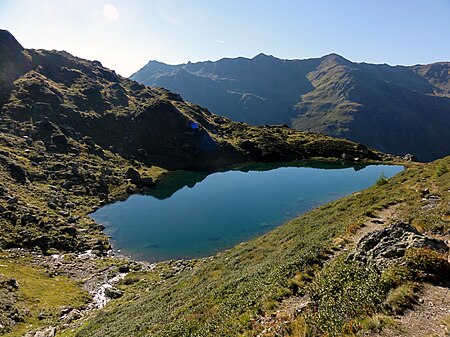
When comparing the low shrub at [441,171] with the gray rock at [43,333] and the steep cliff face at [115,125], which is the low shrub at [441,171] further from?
the steep cliff face at [115,125]

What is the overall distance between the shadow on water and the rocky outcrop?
295 feet

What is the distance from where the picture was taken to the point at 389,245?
1483cm

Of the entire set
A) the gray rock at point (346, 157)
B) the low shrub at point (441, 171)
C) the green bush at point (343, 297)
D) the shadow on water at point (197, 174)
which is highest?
the low shrub at point (441, 171)

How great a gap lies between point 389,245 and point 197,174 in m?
123

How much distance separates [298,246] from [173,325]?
38.1 ft

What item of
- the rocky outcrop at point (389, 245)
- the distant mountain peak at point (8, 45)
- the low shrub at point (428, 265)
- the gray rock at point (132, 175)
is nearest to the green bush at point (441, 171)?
the rocky outcrop at point (389, 245)

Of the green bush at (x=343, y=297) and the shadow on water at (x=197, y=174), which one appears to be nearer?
the green bush at (x=343, y=297)

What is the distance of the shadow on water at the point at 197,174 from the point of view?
109 m

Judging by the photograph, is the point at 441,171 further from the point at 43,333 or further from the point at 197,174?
the point at 197,174

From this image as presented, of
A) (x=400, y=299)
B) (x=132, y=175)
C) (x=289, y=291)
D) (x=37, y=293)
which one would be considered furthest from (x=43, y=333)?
(x=132, y=175)

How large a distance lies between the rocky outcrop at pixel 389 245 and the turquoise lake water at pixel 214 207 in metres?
45.0

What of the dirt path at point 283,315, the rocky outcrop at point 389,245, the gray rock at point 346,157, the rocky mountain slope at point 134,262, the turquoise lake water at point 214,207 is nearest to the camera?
the dirt path at point 283,315

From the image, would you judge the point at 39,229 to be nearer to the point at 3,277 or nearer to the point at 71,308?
the point at 3,277

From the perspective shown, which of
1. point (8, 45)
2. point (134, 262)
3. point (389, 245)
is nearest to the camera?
point (389, 245)
